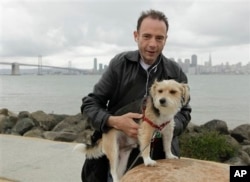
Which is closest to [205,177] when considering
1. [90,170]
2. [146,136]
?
[146,136]

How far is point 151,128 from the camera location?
3.19m

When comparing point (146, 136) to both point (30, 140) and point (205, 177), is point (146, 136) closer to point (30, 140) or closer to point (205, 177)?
point (205, 177)

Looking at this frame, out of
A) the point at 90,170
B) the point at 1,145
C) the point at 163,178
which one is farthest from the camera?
the point at 1,145

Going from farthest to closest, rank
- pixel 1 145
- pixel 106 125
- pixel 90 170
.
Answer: pixel 1 145 < pixel 90 170 < pixel 106 125

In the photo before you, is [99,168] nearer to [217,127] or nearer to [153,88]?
[153,88]

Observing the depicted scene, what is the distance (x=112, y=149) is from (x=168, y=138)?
1.73ft

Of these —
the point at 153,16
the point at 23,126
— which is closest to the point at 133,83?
the point at 153,16

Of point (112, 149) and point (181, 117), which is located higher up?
point (181, 117)

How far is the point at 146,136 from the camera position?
3186mm

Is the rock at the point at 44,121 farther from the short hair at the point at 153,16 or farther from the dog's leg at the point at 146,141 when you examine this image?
the short hair at the point at 153,16

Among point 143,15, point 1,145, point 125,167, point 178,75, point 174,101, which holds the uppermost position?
point 143,15

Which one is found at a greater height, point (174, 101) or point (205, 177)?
point (174, 101)

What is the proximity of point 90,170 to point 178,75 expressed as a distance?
4.20 feet

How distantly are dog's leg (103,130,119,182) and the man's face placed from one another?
2.69 feet
